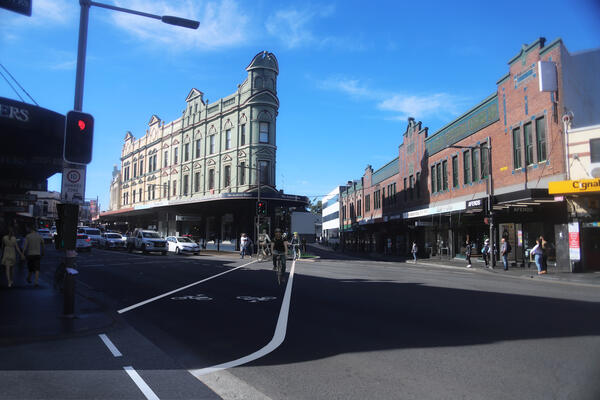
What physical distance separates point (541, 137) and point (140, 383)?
76.0ft

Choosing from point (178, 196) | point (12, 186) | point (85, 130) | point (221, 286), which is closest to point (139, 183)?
point (178, 196)

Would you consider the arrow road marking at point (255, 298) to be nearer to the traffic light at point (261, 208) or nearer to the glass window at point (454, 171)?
the traffic light at point (261, 208)

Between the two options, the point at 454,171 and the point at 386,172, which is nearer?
the point at 454,171

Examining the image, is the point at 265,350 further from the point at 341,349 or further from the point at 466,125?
the point at 466,125

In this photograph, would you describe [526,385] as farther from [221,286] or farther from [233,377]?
[221,286]

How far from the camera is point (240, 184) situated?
1517 inches

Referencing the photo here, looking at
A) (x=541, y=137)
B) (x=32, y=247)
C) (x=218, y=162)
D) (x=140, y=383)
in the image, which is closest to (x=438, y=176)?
(x=541, y=137)

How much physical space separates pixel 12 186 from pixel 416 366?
21809 mm

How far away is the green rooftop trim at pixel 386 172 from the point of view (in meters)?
43.9

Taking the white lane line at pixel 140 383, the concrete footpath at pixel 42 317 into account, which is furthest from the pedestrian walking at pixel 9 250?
the white lane line at pixel 140 383

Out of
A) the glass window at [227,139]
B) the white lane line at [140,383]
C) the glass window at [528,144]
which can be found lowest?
the white lane line at [140,383]

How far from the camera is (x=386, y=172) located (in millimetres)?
47156

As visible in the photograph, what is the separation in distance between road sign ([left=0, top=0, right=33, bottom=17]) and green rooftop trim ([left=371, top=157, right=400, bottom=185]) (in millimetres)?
38436

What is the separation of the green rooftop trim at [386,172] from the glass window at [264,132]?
1347 cm
